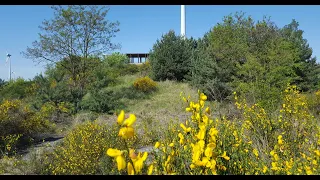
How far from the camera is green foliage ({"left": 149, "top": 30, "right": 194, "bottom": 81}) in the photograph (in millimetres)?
17359

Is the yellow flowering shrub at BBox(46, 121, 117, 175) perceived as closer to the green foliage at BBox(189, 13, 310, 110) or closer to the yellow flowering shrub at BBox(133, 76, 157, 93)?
the green foliage at BBox(189, 13, 310, 110)

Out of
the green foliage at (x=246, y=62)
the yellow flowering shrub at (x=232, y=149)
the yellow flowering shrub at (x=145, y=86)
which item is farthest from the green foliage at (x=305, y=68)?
the yellow flowering shrub at (x=232, y=149)

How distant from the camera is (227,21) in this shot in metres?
23.1

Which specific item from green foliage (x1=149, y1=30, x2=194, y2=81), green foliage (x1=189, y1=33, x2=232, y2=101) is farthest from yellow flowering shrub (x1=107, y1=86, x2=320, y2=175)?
green foliage (x1=149, y1=30, x2=194, y2=81)

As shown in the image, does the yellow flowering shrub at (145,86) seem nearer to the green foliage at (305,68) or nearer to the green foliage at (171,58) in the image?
the green foliage at (171,58)

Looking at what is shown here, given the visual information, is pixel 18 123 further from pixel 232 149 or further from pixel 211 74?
pixel 211 74

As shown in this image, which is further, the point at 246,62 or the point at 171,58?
the point at 171,58

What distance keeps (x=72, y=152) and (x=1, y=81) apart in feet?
52.9

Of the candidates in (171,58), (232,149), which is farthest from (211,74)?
(232,149)

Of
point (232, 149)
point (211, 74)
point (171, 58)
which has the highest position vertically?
point (171, 58)

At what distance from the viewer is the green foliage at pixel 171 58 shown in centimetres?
1736

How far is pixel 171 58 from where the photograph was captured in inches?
683

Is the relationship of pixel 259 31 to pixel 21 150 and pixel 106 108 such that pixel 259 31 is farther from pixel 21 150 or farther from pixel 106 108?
pixel 21 150
